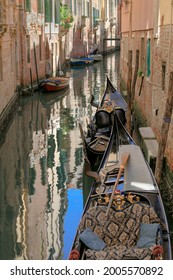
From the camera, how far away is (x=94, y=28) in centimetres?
4219

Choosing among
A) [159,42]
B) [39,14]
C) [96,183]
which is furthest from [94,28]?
[96,183]

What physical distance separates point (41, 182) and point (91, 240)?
376 centimetres

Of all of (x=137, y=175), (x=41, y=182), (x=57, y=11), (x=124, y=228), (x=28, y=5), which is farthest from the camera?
(x=57, y=11)

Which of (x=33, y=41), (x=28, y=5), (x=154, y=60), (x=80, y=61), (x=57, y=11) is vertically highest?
(x=57, y=11)

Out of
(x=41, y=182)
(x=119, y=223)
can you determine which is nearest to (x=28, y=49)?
(x=41, y=182)

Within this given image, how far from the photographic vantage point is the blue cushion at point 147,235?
4.89m

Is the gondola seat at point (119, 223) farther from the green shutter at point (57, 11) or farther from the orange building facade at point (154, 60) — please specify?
the green shutter at point (57, 11)

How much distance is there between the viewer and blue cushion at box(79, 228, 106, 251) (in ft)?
16.3

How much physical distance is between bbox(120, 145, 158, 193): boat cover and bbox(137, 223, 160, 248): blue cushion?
0.87 m

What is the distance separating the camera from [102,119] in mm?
10727

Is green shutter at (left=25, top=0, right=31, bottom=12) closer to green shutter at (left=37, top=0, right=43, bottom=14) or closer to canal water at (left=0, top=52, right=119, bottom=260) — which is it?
green shutter at (left=37, top=0, right=43, bottom=14)

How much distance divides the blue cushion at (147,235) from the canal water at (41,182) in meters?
1.22

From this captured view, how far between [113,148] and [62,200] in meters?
1.21

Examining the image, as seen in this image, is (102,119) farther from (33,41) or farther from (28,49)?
(33,41)
